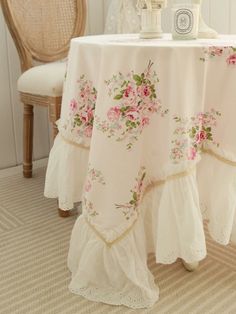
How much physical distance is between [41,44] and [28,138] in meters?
0.47

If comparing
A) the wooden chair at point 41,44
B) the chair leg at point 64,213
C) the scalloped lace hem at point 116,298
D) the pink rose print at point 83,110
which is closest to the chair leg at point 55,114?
the wooden chair at point 41,44

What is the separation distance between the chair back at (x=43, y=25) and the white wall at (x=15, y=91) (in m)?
0.18

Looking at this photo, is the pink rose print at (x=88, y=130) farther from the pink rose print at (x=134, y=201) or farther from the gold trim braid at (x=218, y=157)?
the gold trim braid at (x=218, y=157)

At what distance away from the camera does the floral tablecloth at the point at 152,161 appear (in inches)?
43.9

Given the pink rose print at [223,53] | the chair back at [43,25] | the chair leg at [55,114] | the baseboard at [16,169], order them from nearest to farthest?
the pink rose print at [223,53] < the chair leg at [55,114] < the chair back at [43,25] < the baseboard at [16,169]

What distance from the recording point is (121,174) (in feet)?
3.84

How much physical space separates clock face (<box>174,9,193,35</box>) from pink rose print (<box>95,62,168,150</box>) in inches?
10.3

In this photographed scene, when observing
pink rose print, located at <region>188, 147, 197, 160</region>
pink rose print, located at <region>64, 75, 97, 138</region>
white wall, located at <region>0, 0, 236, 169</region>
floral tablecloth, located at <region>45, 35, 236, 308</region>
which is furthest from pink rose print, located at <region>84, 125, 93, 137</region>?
white wall, located at <region>0, 0, 236, 169</region>

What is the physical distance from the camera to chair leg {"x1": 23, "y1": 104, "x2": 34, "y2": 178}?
85.0 inches

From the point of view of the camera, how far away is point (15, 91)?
A: 2340 millimetres

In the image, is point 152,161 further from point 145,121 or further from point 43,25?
point 43,25

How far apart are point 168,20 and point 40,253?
54.8 inches

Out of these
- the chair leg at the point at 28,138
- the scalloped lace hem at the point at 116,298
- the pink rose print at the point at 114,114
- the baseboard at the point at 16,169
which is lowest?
the baseboard at the point at 16,169

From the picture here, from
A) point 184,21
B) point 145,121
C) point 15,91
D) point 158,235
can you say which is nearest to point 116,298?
point 158,235
